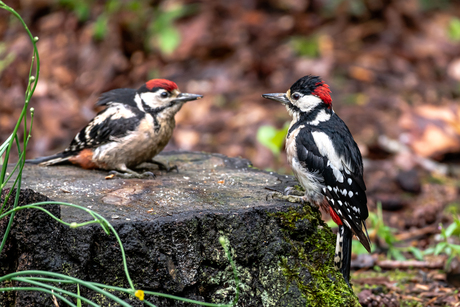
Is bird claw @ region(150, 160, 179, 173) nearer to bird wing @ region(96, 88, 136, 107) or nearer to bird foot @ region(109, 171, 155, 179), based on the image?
bird foot @ region(109, 171, 155, 179)

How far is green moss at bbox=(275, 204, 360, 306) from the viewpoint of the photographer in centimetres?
275

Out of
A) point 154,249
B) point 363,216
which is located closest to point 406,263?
point 363,216

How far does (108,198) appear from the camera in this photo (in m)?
2.89

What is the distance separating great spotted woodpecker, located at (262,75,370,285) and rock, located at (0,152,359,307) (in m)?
0.12

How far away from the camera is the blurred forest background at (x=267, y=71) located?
6379mm

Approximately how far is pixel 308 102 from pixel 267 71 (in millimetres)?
4785

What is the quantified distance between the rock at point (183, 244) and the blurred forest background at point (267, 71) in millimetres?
2389

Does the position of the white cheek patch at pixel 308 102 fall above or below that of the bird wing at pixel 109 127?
above

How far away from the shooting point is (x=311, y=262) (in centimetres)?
285

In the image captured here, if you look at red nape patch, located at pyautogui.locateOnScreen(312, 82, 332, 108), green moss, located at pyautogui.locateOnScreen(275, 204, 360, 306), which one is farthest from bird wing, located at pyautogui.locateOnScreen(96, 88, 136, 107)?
green moss, located at pyautogui.locateOnScreen(275, 204, 360, 306)

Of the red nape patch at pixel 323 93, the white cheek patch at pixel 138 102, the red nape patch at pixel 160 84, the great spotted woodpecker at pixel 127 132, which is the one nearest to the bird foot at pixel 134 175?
the great spotted woodpecker at pixel 127 132

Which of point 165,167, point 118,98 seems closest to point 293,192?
point 165,167

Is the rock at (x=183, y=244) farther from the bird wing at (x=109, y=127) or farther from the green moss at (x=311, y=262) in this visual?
the bird wing at (x=109, y=127)

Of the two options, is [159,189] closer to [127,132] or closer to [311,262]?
[127,132]
